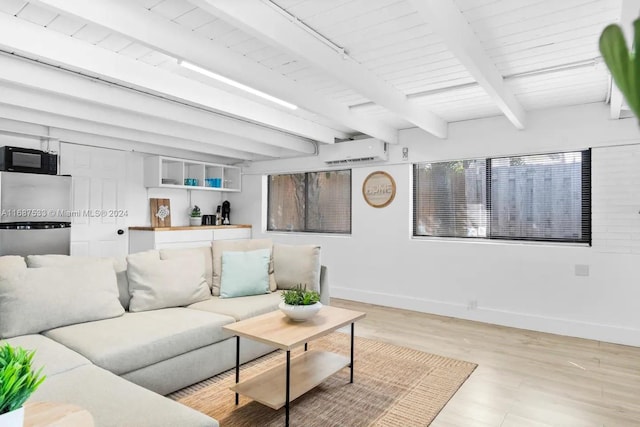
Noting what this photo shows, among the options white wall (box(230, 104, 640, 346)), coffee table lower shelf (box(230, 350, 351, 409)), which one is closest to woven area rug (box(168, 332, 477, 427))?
coffee table lower shelf (box(230, 350, 351, 409))

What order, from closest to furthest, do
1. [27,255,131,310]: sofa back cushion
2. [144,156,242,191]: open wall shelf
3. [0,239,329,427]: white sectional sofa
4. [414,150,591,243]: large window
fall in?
[0,239,329,427]: white sectional sofa, [27,255,131,310]: sofa back cushion, [414,150,591,243]: large window, [144,156,242,191]: open wall shelf

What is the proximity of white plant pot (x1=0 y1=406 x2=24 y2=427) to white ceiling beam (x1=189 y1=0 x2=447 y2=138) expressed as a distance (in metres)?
1.67

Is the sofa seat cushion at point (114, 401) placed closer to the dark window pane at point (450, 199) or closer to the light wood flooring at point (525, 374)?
the light wood flooring at point (525, 374)

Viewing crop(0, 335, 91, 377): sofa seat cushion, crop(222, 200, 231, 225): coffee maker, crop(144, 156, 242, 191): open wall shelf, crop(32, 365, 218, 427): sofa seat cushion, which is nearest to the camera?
crop(32, 365, 218, 427): sofa seat cushion

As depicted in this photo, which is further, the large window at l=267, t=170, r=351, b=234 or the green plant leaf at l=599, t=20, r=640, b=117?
the large window at l=267, t=170, r=351, b=234

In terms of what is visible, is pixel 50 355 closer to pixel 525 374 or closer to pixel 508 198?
pixel 525 374

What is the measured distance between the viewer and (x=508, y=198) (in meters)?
4.31

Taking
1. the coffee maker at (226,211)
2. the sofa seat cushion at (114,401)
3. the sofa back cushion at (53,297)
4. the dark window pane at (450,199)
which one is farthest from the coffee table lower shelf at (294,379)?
the coffee maker at (226,211)

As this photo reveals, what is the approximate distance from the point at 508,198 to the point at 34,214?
5319mm

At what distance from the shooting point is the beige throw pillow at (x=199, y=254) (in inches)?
127

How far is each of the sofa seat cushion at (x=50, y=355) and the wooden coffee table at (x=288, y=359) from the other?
81cm

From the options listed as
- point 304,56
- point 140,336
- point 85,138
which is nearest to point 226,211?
point 85,138

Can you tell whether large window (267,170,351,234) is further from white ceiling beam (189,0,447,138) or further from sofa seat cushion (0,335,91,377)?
sofa seat cushion (0,335,91,377)

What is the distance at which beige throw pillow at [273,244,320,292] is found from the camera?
361 centimetres
